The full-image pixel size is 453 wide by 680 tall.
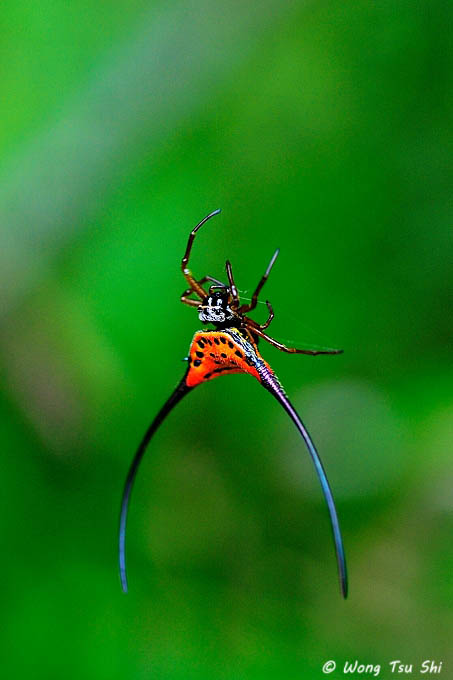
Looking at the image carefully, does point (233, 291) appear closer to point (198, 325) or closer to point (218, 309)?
point (218, 309)

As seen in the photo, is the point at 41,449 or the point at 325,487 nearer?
the point at 325,487

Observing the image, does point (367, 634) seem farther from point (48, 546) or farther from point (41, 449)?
point (41, 449)

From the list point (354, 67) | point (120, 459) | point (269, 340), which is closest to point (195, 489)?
point (120, 459)

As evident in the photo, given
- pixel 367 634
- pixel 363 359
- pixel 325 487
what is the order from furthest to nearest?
pixel 363 359 < pixel 367 634 < pixel 325 487

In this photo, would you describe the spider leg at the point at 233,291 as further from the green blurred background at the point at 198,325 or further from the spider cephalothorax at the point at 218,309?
the green blurred background at the point at 198,325

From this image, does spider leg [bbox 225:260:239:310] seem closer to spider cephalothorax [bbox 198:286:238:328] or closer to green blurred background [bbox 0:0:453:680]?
spider cephalothorax [bbox 198:286:238:328]

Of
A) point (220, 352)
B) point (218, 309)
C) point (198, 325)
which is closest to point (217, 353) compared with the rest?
point (220, 352)

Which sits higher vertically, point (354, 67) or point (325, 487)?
point (354, 67)

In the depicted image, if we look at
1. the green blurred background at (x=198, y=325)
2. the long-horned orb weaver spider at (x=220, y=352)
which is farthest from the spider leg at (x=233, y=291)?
the green blurred background at (x=198, y=325)
